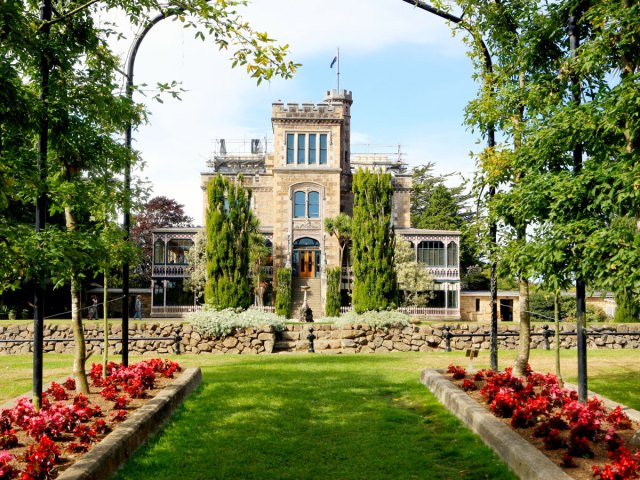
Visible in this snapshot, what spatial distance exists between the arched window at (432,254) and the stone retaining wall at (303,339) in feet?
65.2

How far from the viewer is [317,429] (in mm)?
8414

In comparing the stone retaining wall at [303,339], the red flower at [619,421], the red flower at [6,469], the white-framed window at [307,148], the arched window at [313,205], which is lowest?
the stone retaining wall at [303,339]

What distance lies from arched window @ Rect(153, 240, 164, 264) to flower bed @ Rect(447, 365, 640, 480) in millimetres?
34327

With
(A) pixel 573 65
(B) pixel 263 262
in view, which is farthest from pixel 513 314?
(A) pixel 573 65

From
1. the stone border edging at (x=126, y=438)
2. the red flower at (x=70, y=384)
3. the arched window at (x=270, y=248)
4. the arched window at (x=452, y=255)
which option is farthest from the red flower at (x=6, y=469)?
the arched window at (x=452, y=255)

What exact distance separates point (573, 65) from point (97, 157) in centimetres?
661

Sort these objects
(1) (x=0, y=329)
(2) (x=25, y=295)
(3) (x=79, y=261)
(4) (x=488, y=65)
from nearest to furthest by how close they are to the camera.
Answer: (3) (x=79, y=261)
(4) (x=488, y=65)
(1) (x=0, y=329)
(2) (x=25, y=295)

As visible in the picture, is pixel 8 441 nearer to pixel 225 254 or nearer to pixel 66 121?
pixel 66 121

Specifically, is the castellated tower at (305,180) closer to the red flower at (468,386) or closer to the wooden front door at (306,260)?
the wooden front door at (306,260)

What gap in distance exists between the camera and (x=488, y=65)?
38.9 feet

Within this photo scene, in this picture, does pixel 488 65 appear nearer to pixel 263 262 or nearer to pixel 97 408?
pixel 97 408

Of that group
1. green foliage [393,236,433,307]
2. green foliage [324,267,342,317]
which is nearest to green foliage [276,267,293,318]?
green foliage [324,267,342,317]

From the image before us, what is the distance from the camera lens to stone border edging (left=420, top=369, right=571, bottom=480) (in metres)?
5.59

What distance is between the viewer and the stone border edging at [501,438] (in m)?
5.59
